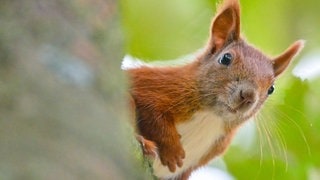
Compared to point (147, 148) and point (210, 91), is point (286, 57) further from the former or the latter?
point (147, 148)

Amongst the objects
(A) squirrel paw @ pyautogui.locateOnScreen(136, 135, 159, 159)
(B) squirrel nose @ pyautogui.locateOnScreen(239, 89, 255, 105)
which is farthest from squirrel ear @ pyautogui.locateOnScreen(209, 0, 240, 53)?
(A) squirrel paw @ pyautogui.locateOnScreen(136, 135, 159, 159)

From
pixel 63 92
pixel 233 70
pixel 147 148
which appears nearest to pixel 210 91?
pixel 233 70

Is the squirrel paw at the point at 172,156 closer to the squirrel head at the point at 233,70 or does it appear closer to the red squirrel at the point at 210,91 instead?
the red squirrel at the point at 210,91

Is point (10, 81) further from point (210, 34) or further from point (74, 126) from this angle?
point (210, 34)

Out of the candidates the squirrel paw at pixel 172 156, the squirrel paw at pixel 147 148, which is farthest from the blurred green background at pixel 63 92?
the squirrel paw at pixel 172 156

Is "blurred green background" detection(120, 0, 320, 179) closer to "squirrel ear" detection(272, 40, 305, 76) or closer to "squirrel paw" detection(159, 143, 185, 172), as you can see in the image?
"squirrel ear" detection(272, 40, 305, 76)
